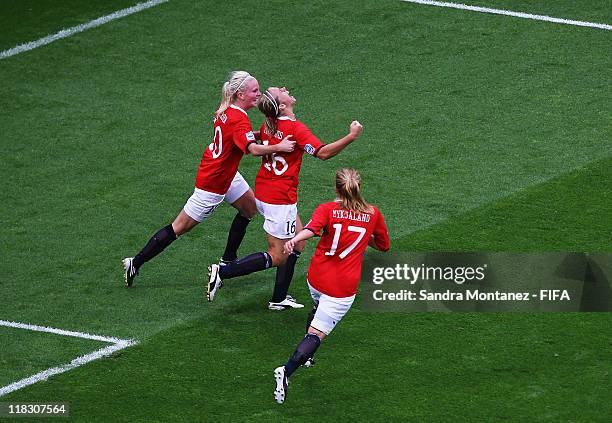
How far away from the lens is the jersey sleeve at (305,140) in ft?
43.2

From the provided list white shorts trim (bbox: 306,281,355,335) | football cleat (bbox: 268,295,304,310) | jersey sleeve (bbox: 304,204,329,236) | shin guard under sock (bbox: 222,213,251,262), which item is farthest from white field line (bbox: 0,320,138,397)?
jersey sleeve (bbox: 304,204,329,236)

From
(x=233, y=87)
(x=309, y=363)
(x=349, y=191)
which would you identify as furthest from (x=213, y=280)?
(x=349, y=191)

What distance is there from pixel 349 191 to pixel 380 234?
54 cm

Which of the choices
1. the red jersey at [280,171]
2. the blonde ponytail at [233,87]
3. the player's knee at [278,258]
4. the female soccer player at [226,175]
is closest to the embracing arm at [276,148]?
the female soccer player at [226,175]

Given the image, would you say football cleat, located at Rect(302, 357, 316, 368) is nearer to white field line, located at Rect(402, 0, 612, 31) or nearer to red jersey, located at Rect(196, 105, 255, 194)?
red jersey, located at Rect(196, 105, 255, 194)

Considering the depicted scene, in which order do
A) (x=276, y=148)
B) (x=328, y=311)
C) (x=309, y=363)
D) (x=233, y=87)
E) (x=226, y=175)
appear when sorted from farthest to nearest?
(x=226, y=175), (x=233, y=87), (x=276, y=148), (x=309, y=363), (x=328, y=311)

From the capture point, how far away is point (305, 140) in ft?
43.6

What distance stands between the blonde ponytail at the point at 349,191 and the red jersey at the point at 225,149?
177 cm

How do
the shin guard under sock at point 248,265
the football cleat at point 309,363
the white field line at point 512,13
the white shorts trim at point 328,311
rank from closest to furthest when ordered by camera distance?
1. the white shorts trim at point 328,311
2. the football cleat at point 309,363
3. the shin guard under sock at point 248,265
4. the white field line at point 512,13

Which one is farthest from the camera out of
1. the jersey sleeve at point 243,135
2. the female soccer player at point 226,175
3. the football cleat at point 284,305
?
the football cleat at point 284,305

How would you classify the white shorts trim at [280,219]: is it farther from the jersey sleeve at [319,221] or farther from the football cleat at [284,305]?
the jersey sleeve at [319,221]

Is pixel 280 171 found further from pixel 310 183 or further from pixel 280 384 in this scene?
pixel 310 183

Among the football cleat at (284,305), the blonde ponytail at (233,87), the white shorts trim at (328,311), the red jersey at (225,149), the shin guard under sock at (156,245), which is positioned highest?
the blonde ponytail at (233,87)

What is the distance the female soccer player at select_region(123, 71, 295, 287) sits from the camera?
1377cm
